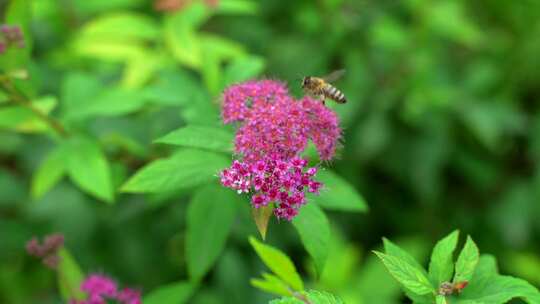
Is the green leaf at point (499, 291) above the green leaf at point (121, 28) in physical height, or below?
above

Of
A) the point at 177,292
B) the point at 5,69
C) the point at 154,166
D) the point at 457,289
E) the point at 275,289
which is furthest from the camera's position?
the point at 5,69

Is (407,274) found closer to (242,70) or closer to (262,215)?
(262,215)

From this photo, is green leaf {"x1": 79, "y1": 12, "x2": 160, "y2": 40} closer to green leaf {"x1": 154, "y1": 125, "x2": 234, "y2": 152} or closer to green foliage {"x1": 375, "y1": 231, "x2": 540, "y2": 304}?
green leaf {"x1": 154, "y1": 125, "x2": 234, "y2": 152}

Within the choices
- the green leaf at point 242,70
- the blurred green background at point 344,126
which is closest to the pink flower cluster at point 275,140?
the green leaf at point 242,70

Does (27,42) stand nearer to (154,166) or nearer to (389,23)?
(154,166)

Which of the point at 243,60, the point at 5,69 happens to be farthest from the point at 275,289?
the point at 5,69

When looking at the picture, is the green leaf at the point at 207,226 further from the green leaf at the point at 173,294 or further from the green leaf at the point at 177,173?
the green leaf at the point at 177,173
